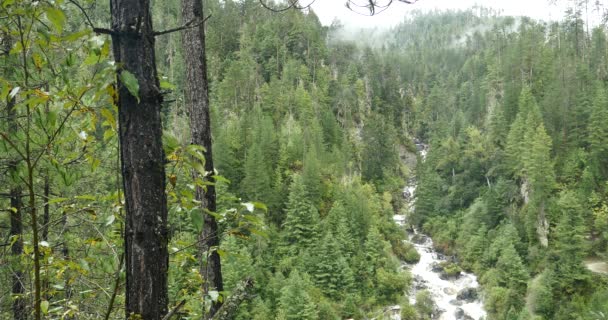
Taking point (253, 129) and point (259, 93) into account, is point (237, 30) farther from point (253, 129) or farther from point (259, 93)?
point (253, 129)

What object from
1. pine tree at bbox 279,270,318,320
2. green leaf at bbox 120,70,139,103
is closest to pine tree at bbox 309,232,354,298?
pine tree at bbox 279,270,318,320

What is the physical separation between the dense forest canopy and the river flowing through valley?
79 centimetres

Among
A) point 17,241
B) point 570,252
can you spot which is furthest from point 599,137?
point 17,241

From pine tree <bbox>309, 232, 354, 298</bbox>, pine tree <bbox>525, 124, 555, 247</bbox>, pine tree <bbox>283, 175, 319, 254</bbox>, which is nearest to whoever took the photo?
pine tree <bbox>309, 232, 354, 298</bbox>

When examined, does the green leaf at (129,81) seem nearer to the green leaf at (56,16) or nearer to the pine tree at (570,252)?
the green leaf at (56,16)

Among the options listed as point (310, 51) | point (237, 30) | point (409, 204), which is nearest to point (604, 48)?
point (409, 204)

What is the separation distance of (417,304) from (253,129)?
20.4m

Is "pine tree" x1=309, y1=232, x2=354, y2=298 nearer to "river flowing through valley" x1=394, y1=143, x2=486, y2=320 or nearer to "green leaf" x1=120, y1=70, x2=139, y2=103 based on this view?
"river flowing through valley" x1=394, y1=143, x2=486, y2=320

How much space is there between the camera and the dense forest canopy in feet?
5.65

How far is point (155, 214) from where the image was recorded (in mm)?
1715

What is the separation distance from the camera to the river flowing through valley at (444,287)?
28172mm

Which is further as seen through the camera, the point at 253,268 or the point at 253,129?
the point at 253,129

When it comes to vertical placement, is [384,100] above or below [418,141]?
above

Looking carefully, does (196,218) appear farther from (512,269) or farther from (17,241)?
(512,269)
